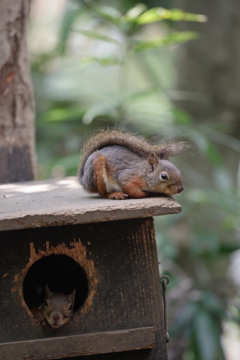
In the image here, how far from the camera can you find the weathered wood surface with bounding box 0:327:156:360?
210 cm

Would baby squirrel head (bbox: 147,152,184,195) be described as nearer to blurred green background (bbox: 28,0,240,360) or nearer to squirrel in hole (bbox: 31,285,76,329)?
squirrel in hole (bbox: 31,285,76,329)

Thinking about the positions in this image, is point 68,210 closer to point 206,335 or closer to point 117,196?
point 117,196

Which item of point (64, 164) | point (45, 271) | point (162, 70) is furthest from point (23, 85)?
point (162, 70)

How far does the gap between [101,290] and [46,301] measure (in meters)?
0.27

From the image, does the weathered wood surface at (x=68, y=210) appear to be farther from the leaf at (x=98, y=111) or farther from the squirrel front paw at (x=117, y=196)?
the leaf at (x=98, y=111)

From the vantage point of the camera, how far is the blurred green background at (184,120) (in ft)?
12.1

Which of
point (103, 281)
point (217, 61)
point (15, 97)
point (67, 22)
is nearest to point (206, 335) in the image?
point (103, 281)

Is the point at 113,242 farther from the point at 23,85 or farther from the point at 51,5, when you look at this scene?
the point at 51,5

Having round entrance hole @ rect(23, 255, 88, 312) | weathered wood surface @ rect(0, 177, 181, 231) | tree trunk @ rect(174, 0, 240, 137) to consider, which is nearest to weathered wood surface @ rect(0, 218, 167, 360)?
weathered wood surface @ rect(0, 177, 181, 231)

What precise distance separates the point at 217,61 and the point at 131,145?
2.67 meters

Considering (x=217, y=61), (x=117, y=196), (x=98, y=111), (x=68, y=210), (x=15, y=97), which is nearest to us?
(x=68, y=210)

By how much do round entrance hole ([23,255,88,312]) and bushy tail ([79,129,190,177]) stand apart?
1.58 feet

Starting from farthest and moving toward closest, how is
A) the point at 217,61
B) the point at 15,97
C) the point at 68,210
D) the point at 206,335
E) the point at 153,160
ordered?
the point at 217,61 → the point at 206,335 → the point at 15,97 → the point at 153,160 → the point at 68,210

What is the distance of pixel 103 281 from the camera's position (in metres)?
2.21
